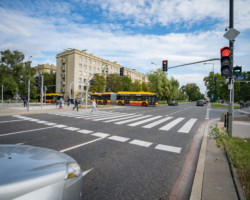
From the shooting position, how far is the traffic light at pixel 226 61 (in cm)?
551

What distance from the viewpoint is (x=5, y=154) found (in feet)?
6.11

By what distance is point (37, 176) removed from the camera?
1.44 meters

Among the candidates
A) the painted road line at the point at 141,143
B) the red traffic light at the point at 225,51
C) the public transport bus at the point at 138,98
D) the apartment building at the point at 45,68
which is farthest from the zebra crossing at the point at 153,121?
the apartment building at the point at 45,68

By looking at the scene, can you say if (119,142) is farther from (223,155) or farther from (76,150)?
(223,155)

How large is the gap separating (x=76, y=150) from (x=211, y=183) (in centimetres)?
361

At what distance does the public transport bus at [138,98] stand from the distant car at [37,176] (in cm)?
2926

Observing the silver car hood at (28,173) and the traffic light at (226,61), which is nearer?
the silver car hood at (28,173)

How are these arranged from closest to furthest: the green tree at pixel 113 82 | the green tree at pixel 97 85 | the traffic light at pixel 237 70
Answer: the traffic light at pixel 237 70
the green tree at pixel 97 85
the green tree at pixel 113 82

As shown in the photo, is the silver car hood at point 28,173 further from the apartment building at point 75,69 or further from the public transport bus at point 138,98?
the apartment building at point 75,69

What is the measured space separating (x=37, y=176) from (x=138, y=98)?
3016 centimetres

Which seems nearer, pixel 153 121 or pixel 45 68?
pixel 153 121

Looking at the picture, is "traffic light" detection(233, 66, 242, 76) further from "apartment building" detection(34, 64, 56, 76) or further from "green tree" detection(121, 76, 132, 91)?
"apartment building" detection(34, 64, 56, 76)

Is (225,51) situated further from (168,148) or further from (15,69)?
(15,69)

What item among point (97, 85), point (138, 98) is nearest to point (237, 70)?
point (138, 98)
